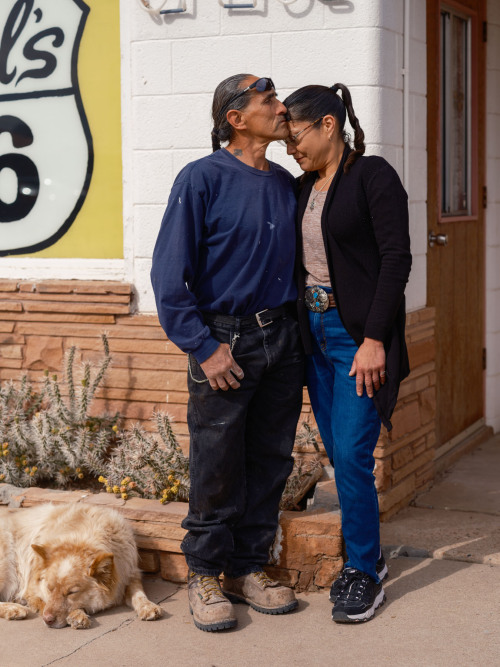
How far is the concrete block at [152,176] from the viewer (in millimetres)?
5168

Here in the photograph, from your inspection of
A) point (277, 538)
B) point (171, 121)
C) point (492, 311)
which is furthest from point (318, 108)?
point (492, 311)

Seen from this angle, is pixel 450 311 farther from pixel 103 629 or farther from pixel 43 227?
pixel 103 629

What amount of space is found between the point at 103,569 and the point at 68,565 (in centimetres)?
15

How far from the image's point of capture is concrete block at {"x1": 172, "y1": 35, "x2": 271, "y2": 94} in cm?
491

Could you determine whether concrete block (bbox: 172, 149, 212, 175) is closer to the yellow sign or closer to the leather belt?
the yellow sign

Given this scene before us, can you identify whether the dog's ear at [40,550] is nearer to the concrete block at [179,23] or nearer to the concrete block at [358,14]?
the concrete block at [179,23]

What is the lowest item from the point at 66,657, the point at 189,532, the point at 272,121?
the point at 66,657

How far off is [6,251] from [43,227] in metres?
0.28

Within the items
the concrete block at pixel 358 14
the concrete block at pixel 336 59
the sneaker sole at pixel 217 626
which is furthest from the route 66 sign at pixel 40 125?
the sneaker sole at pixel 217 626

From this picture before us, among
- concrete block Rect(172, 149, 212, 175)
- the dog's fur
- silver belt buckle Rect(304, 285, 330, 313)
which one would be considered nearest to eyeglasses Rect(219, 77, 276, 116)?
silver belt buckle Rect(304, 285, 330, 313)

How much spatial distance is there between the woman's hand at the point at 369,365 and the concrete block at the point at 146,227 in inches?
70.2

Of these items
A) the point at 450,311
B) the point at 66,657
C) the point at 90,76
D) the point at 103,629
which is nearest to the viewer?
the point at 66,657

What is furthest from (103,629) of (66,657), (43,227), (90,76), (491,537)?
(90,76)

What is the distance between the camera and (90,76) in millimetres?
5422
